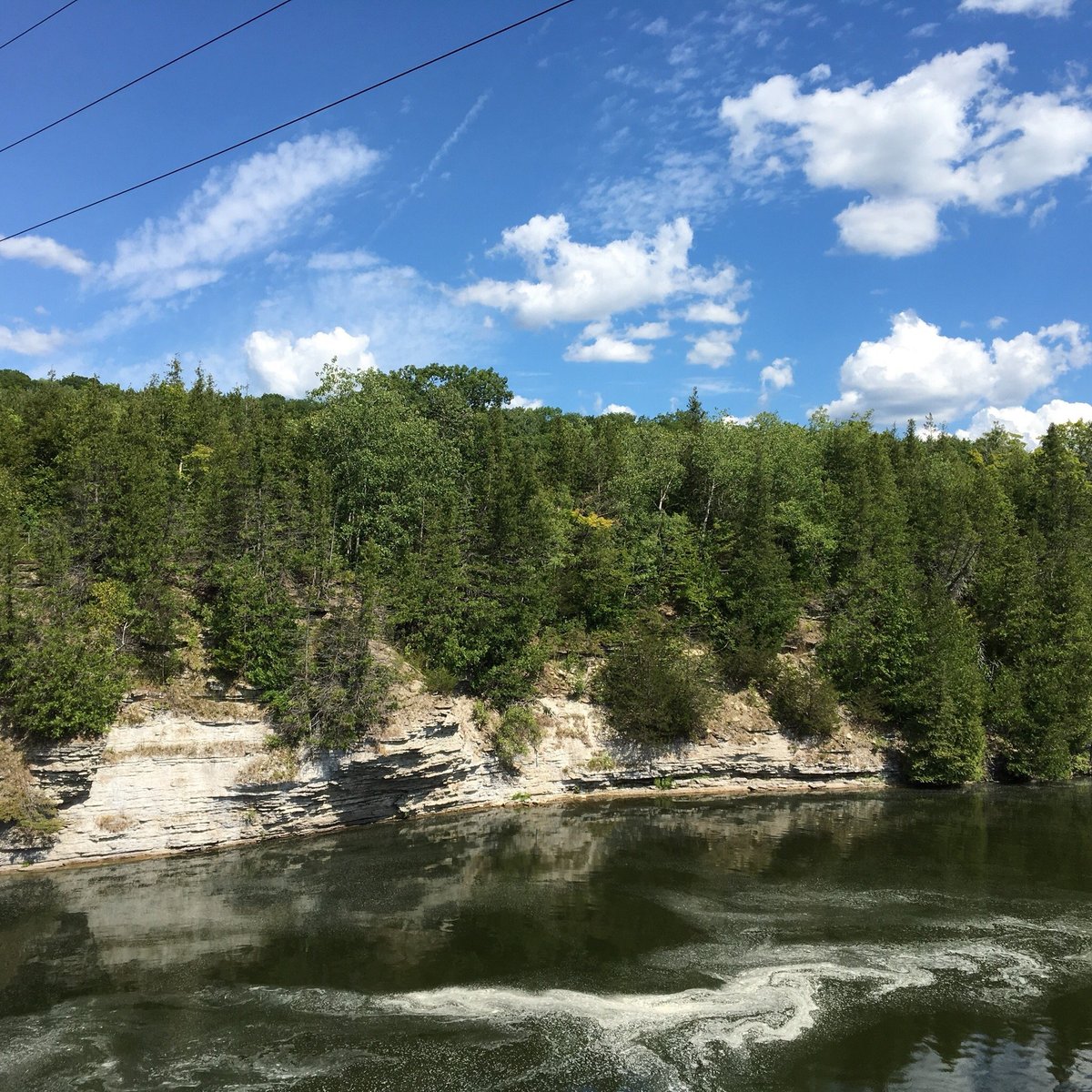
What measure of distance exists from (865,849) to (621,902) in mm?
12236

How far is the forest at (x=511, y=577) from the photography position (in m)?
33.4

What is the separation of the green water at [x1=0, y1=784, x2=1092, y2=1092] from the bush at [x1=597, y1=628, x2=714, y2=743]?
7954 millimetres

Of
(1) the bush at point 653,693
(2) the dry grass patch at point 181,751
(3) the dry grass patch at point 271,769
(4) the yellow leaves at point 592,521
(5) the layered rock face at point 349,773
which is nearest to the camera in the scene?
(5) the layered rock face at point 349,773

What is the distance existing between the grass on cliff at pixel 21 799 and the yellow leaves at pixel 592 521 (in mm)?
31306

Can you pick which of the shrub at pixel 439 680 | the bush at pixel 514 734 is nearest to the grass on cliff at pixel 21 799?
the shrub at pixel 439 680

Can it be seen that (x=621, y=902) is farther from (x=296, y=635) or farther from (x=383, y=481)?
(x=383, y=481)

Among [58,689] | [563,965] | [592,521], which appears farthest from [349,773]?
[592,521]

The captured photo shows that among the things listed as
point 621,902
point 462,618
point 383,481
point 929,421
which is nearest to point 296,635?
point 462,618

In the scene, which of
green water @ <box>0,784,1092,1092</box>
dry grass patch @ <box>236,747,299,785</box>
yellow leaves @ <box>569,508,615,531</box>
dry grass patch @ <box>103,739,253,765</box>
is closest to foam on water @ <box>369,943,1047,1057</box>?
green water @ <box>0,784,1092,1092</box>

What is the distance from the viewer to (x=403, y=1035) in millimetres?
18562

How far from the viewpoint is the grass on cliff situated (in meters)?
27.6

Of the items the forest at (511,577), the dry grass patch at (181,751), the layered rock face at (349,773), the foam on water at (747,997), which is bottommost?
the foam on water at (747,997)

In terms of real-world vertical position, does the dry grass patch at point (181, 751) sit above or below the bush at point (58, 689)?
below

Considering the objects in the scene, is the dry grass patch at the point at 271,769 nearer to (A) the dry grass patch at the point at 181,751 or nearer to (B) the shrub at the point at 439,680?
(A) the dry grass patch at the point at 181,751
